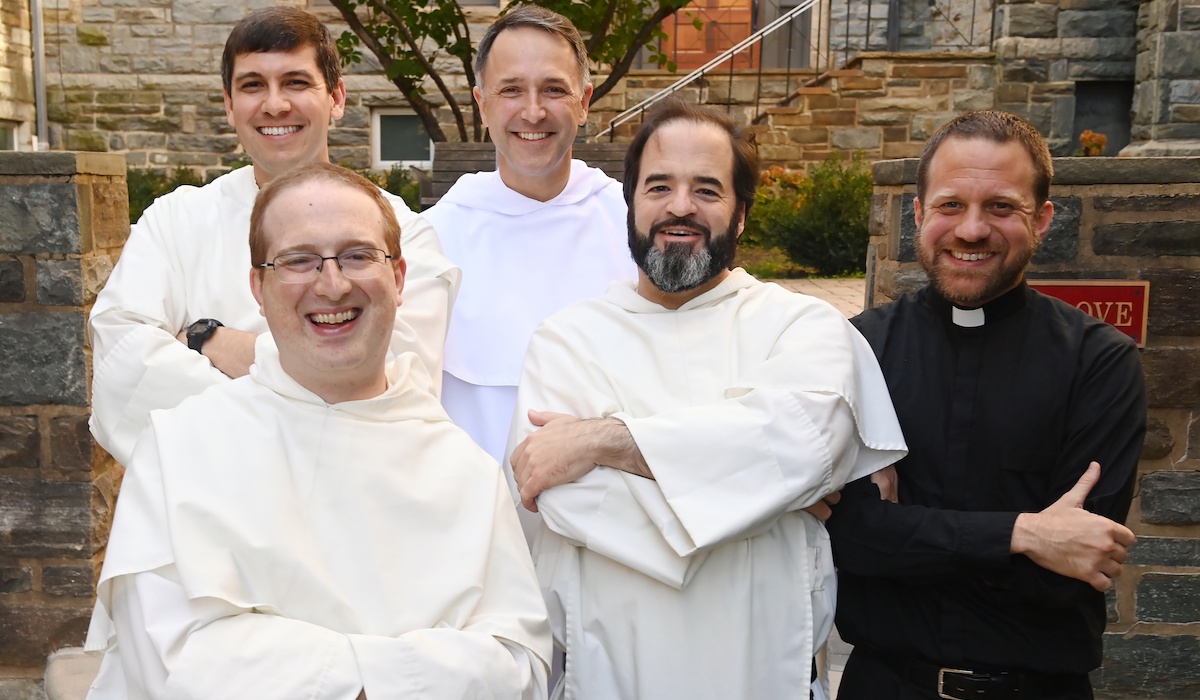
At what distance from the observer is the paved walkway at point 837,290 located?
23.8 ft

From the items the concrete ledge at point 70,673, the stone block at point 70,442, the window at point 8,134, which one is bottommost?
the concrete ledge at point 70,673

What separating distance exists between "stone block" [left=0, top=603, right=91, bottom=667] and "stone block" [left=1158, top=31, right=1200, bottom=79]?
962cm

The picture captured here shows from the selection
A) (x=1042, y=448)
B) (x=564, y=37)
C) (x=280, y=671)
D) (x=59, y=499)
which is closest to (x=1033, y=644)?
(x=1042, y=448)

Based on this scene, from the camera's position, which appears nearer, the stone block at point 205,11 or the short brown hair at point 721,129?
the short brown hair at point 721,129

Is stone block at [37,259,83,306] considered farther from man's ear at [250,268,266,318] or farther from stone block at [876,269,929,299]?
stone block at [876,269,929,299]

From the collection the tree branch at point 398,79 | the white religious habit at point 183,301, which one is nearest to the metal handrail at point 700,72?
the tree branch at point 398,79

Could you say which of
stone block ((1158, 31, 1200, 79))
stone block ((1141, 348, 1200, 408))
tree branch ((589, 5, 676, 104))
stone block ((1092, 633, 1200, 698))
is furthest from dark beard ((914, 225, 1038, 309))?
stone block ((1158, 31, 1200, 79))

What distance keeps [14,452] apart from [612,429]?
108 inches

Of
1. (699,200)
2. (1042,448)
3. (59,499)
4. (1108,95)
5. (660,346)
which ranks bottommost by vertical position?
(59,499)

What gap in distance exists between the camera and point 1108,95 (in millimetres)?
10578

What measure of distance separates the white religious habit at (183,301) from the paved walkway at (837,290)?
4.76 metres

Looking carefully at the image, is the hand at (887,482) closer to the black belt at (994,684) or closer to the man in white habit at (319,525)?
the black belt at (994,684)

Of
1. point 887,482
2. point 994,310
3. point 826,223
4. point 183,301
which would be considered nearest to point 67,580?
point 183,301

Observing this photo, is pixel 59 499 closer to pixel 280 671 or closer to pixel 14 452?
pixel 14 452
